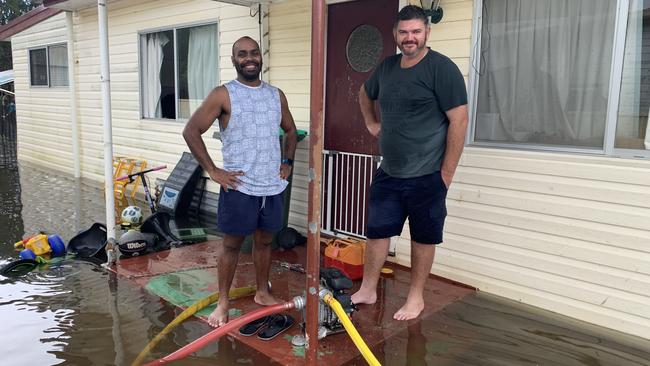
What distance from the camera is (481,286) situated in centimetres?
359

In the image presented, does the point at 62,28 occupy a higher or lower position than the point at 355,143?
higher

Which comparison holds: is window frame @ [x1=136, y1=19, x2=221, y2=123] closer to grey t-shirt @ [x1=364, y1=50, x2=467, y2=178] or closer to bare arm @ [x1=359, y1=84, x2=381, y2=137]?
bare arm @ [x1=359, y1=84, x2=381, y2=137]

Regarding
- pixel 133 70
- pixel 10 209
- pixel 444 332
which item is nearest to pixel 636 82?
pixel 444 332

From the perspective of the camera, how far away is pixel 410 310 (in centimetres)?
311

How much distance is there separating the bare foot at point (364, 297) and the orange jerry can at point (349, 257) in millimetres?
382

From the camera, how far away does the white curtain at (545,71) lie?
9.93ft

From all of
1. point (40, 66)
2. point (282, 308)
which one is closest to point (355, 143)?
point (282, 308)

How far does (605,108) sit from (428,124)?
1147mm

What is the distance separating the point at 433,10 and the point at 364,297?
7.01ft

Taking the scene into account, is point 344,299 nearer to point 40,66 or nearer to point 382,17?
point 382,17

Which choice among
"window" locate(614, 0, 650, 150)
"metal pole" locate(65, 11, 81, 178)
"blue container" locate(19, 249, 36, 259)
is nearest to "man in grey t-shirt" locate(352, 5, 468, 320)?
"window" locate(614, 0, 650, 150)

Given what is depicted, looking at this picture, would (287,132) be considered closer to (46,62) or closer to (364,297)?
(364,297)

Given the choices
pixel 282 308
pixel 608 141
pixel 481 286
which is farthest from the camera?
pixel 481 286

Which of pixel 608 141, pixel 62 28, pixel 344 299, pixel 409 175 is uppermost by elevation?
pixel 62 28
